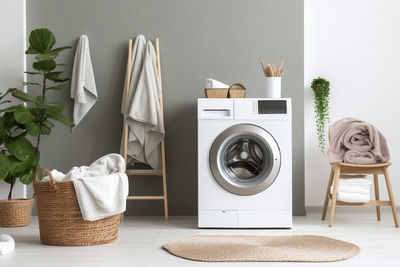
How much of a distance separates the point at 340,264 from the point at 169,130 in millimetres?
1960

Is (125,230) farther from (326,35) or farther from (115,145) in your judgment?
(326,35)

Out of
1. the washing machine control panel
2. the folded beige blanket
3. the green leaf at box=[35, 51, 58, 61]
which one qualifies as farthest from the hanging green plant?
the green leaf at box=[35, 51, 58, 61]

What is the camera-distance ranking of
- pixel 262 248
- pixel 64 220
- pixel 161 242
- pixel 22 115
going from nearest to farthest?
pixel 262 248
pixel 64 220
pixel 161 242
pixel 22 115

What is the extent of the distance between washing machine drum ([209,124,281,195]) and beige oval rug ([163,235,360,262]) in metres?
0.44

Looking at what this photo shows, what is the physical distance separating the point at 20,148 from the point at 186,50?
4.73 ft

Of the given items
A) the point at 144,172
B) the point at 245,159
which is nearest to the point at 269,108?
the point at 245,159

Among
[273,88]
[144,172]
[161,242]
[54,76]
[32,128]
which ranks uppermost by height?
[54,76]

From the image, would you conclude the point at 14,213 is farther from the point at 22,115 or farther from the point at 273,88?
the point at 273,88

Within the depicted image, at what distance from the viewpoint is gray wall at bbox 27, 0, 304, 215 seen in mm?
3947

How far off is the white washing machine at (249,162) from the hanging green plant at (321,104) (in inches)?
28.3

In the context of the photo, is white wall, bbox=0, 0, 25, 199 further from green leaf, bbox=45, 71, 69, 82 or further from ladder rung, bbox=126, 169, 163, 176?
ladder rung, bbox=126, 169, 163, 176

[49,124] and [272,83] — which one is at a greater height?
[272,83]

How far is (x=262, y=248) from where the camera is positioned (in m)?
2.61

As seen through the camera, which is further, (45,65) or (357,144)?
(45,65)
